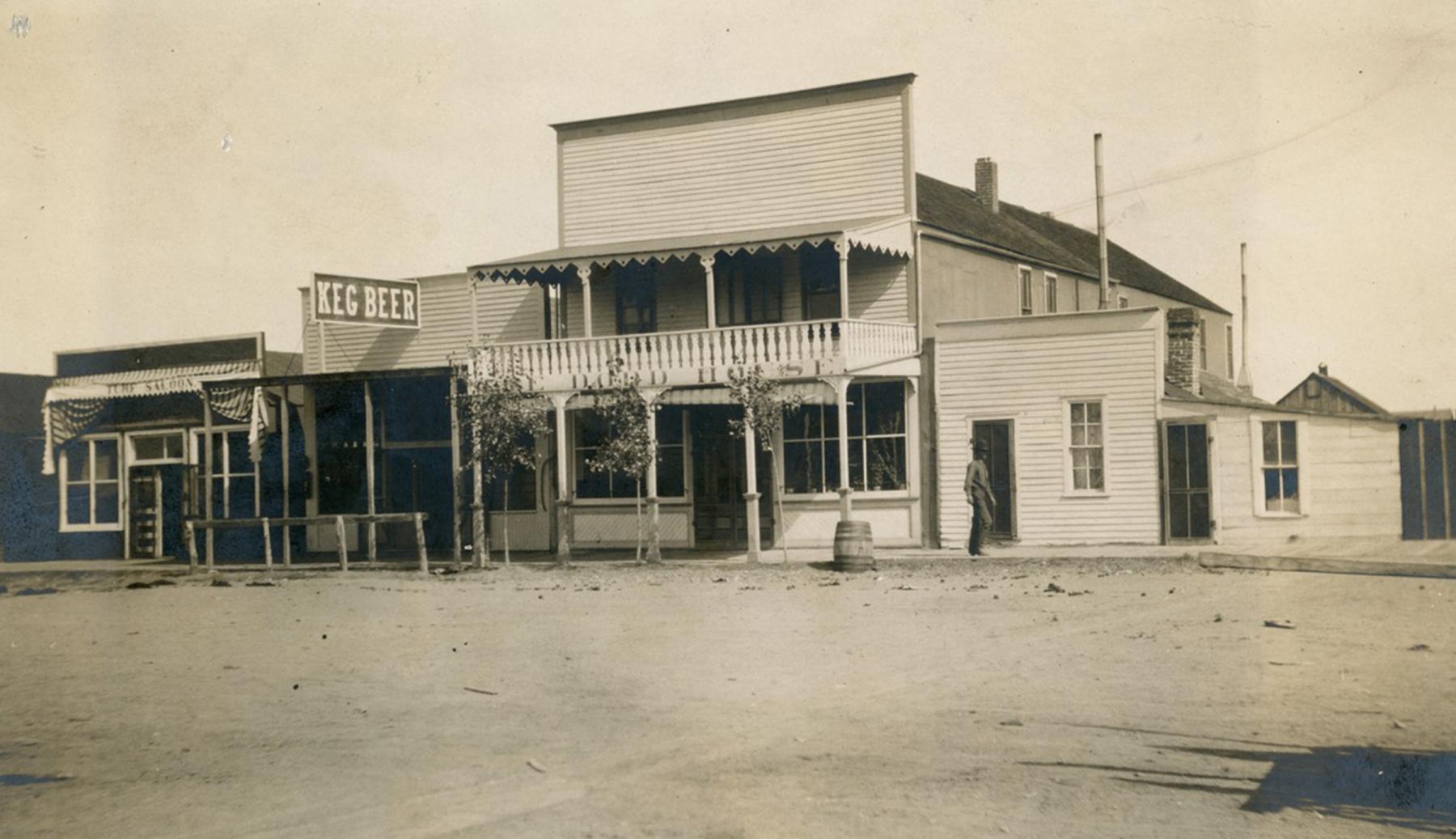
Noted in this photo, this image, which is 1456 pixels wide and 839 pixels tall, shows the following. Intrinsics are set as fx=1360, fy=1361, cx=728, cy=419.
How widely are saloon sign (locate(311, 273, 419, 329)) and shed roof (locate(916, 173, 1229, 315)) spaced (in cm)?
1056

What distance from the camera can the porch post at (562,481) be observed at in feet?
74.8

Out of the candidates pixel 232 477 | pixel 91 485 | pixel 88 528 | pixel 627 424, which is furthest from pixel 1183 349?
pixel 88 528

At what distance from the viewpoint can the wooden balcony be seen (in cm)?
2255

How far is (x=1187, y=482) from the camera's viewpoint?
21.7 meters

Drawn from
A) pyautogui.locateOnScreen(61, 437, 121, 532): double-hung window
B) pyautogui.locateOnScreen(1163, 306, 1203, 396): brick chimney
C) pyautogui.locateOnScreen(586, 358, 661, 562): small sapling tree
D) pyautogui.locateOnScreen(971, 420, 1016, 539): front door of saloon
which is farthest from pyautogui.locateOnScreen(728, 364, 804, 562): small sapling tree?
pyautogui.locateOnScreen(61, 437, 121, 532): double-hung window

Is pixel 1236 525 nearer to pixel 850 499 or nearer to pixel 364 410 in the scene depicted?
pixel 850 499

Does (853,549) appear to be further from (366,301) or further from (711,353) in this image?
(366,301)

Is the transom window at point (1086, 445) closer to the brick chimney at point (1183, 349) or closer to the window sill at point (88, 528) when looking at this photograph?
the brick chimney at point (1183, 349)

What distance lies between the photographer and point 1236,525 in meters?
21.4

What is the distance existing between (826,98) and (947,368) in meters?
5.67

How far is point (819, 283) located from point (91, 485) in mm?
18079

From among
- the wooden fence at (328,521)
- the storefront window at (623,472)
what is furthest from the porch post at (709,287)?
the wooden fence at (328,521)

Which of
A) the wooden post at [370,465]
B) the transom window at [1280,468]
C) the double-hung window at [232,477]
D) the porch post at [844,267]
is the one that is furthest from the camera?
the double-hung window at [232,477]

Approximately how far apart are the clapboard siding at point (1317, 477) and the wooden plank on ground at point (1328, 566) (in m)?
2.93
